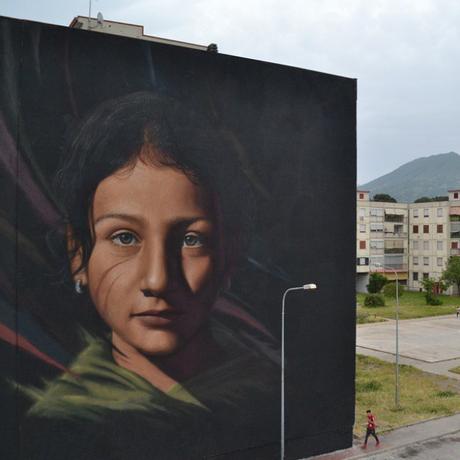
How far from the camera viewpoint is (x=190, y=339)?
19.5 metres

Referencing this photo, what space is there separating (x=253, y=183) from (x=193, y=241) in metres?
3.57

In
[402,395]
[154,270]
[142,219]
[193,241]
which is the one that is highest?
[142,219]

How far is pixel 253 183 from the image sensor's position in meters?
20.7

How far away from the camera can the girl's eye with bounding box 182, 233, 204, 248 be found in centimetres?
1923

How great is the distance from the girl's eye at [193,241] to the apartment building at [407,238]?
6293cm

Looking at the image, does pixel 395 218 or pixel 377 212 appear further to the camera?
pixel 395 218

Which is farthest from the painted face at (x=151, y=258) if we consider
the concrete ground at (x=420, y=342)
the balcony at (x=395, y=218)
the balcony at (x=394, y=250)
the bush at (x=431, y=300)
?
the balcony at (x=395, y=218)

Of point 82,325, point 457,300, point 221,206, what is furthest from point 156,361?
point 457,300

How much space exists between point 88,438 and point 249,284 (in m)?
8.21

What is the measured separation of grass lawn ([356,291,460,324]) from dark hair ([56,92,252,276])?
131ft

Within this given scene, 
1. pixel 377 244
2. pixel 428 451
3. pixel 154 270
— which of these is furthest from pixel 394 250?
pixel 154 270

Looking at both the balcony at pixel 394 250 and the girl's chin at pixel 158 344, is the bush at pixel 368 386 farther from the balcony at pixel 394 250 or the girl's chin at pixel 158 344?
the balcony at pixel 394 250

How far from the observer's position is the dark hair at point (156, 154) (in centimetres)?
1747

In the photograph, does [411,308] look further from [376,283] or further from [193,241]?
[193,241]
